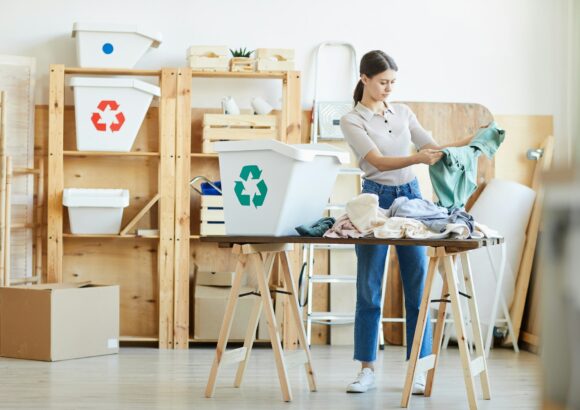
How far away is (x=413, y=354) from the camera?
10.4 feet

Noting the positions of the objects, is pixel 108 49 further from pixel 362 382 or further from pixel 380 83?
pixel 362 382

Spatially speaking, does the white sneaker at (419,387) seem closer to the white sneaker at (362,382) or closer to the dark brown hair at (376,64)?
the white sneaker at (362,382)

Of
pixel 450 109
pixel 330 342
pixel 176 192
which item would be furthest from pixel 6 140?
pixel 450 109

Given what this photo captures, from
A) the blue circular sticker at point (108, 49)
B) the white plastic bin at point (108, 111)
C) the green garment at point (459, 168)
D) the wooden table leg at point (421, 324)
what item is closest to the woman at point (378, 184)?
the green garment at point (459, 168)

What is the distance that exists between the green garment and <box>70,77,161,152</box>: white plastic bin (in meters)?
2.19

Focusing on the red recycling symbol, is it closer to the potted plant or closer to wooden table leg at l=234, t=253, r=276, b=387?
the potted plant

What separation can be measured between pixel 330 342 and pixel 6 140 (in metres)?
2.27

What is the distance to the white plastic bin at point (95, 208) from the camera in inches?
193

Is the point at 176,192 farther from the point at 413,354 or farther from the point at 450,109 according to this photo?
the point at 413,354

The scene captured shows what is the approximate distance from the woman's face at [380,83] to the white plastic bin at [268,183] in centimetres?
30

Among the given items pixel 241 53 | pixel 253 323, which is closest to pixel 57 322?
pixel 253 323

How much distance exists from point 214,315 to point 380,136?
191 centimetres

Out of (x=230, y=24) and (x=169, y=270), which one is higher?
(x=230, y=24)

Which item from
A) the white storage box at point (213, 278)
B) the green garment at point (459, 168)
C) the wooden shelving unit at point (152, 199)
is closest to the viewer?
the green garment at point (459, 168)
